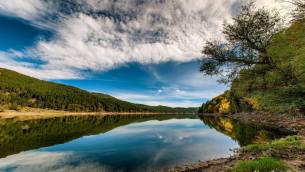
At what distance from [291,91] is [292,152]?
4492 millimetres

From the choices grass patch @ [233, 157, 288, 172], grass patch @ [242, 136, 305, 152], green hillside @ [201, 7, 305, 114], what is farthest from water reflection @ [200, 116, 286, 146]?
grass patch @ [233, 157, 288, 172]

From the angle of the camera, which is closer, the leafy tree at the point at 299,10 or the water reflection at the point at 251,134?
the leafy tree at the point at 299,10

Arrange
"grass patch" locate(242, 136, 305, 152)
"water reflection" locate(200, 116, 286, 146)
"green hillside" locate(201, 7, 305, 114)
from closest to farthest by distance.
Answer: "green hillside" locate(201, 7, 305, 114) < "grass patch" locate(242, 136, 305, 152) < "water reflection" locate(200, 116, 286, 146)

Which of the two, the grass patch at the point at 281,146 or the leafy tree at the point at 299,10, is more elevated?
the leafy tree at the point at 299,10

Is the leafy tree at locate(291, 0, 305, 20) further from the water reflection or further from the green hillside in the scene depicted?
the water reflection

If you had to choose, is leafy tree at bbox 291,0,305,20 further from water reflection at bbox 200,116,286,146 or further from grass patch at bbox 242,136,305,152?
water reflection at bbox 200,116,286,146

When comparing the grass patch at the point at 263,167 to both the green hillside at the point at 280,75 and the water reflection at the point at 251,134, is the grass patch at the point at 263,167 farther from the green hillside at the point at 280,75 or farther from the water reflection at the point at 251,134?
the water reflection at the point at 251,134

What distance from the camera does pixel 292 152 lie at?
49.6 feet

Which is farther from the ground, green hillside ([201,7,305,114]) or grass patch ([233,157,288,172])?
green hillside ([201,7,305,114])

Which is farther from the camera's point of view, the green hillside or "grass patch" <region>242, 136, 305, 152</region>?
"grass patch" <region>242, 136, 305, 152</region>

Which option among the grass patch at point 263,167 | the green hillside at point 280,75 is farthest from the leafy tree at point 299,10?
the grass patch at point 263,167

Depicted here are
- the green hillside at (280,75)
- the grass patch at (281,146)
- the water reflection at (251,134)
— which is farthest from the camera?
the water reflection at (251,134)

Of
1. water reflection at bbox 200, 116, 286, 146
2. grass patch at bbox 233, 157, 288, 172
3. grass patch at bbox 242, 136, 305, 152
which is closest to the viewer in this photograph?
grass patch at bbox 233, 157, 288, 172

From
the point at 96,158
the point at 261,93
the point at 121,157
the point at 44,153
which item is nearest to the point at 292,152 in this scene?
the point at 261,93
